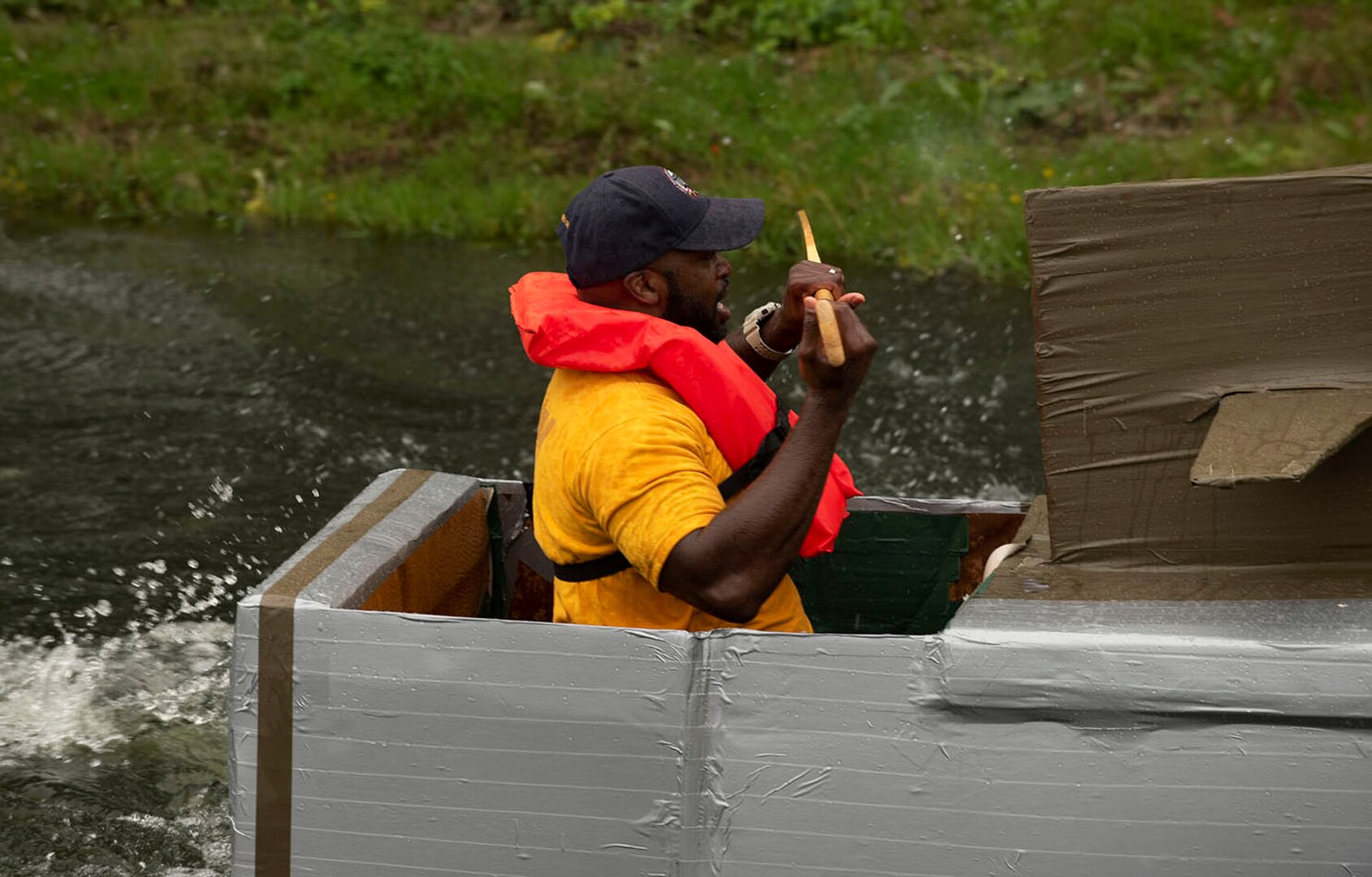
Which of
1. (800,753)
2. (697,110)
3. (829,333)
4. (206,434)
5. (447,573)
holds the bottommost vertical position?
(206,434)

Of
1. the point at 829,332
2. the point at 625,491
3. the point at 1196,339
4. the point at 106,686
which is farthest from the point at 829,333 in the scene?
the point at 106,686

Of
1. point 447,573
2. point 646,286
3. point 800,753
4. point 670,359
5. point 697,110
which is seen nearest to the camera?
point 800,753

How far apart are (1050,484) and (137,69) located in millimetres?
8796

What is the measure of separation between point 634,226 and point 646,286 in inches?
4.2

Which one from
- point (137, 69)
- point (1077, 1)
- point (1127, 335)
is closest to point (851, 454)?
point (1127, 335)

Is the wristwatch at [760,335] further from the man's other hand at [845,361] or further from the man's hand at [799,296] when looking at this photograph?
the man's other hand at [845,361]

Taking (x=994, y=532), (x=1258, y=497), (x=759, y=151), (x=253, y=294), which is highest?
(x=1258, y=497)

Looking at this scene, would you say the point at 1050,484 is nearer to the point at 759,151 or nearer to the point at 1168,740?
the point at 1168,740

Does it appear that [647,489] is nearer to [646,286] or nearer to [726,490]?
[726,490]

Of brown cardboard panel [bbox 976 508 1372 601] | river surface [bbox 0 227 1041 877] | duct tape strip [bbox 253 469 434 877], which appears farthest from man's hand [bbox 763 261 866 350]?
river surface [bbox 0 227 1041 877]

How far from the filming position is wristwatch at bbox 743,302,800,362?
3.11 m

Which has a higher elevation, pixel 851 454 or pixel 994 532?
pixel 994 532

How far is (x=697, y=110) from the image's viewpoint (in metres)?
9.15

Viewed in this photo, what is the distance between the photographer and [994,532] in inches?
130
